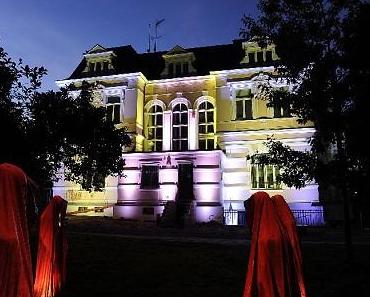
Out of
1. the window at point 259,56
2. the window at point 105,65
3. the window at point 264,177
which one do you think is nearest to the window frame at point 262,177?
the window at point 264,177

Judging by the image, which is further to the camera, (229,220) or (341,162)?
(229,220)

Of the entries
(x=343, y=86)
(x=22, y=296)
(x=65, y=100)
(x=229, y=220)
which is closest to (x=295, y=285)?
(x=22, y=296)

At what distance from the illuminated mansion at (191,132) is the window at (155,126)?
0.08 m

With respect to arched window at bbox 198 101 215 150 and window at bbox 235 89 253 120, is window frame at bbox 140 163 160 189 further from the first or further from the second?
window at bbox 235 89 253 120

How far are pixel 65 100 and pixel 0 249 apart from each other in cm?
1567

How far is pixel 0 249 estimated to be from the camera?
454 cm

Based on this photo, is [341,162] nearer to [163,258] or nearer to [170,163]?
[163,258]

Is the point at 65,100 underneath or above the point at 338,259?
above

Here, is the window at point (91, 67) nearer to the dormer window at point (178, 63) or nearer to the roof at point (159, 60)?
the roof at point (159, 60)

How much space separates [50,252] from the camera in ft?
23.8

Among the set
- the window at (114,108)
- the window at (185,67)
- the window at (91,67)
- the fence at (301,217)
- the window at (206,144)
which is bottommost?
Result: the fence at (301,217)

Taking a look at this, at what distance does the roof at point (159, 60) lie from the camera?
31408 mm

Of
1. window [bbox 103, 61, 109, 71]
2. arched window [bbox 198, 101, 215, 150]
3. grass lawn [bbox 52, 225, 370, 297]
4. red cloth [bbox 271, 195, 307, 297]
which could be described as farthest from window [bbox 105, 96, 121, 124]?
red cloth [bbox 271, 195, 307, 297]

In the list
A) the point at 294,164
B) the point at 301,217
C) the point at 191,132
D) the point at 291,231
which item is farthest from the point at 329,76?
the point at 191,132
